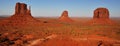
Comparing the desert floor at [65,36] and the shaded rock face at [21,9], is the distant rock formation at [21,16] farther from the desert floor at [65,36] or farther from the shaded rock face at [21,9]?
the desert floor at [65,36]

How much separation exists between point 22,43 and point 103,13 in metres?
49.3

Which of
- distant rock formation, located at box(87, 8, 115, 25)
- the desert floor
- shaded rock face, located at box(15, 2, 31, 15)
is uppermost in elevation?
shaded rock face, located at box(15, 2, 31, 15)

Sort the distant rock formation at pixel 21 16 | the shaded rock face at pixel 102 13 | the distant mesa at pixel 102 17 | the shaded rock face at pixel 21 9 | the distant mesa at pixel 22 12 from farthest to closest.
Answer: the shaded rock face at pixel 21 9, the distant mesa at pixel 22 12, the shaded rock face at pixel 102 13, the distant mesa at pixel 102 17, the distant rock formation at pixel 21 16

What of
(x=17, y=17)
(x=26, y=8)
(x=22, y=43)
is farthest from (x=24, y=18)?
(x=22, y=43)

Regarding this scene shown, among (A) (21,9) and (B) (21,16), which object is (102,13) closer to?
(B) (21,16)

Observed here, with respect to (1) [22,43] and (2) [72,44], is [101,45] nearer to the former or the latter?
(2) [72,44]

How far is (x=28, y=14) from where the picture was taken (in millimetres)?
74312

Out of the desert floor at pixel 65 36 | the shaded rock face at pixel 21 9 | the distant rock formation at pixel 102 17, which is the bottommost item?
the desert floor at pixel 65 36

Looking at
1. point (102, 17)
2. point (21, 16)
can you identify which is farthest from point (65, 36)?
point (21, 16)

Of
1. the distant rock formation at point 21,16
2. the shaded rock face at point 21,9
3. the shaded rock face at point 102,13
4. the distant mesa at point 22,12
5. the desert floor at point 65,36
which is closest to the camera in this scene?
the desert floor at point 65,36

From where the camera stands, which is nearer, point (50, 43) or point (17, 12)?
point (50, 43)

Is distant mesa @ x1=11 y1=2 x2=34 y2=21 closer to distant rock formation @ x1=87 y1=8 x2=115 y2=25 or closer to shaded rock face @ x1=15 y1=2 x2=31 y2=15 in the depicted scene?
shaded rock face @ x1=15 y1=2 x2=31 y2=15

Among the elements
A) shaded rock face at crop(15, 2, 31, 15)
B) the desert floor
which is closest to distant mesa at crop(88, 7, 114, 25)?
the desert floor

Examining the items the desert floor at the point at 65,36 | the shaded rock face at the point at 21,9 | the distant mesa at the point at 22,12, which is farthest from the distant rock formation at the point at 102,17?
the shaded rock face at the point at 21,9
